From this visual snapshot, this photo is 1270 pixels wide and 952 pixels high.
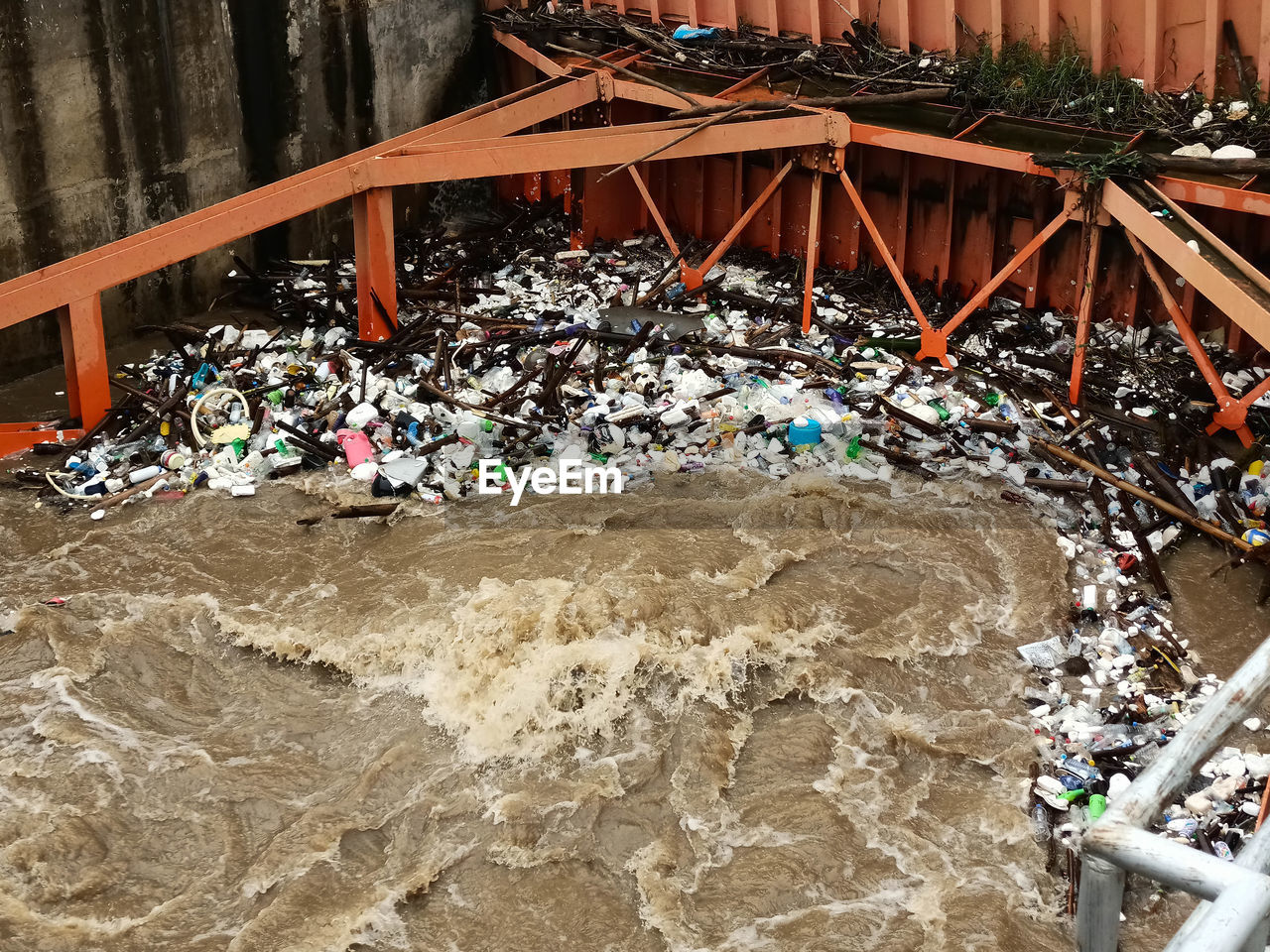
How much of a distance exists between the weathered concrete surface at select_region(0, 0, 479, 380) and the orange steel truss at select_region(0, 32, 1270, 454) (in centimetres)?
107

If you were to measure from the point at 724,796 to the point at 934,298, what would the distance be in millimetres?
5231

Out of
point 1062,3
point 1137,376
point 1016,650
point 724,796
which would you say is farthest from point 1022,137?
point 724,796

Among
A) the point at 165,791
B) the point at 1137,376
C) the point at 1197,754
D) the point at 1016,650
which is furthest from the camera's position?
the point at 1137,376

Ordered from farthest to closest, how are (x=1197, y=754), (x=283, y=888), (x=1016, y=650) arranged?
(x=1016, y=650) < (x=283, y=888) < (x=1197, y=754)

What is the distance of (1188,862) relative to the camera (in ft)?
5.70

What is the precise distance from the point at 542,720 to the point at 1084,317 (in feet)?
14.6

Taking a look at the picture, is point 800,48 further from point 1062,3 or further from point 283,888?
point 283,888

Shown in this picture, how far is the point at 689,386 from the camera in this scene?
326 inches

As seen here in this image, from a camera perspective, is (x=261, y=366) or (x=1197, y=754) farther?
(x=261, y=366)

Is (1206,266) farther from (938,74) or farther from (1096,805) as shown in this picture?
(938,74)

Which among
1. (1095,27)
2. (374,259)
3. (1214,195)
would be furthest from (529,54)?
(1214,195)

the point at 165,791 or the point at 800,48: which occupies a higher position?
the point at 800,48

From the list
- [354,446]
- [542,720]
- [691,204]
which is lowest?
[542,720]

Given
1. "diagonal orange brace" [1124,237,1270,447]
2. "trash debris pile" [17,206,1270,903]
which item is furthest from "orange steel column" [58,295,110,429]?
"diagonal orange brace" [1124,237,1270,447]
